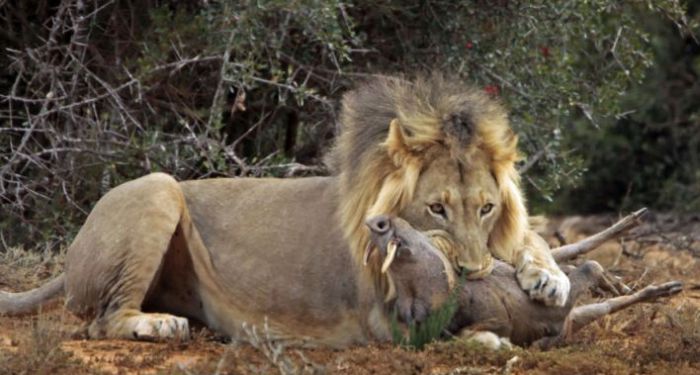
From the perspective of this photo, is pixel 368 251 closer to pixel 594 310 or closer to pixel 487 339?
pixel 487 339

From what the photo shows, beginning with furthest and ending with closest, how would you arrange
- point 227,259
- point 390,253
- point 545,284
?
point 227,259, point 545,284, point 390,253

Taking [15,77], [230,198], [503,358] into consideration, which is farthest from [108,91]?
[503,358]

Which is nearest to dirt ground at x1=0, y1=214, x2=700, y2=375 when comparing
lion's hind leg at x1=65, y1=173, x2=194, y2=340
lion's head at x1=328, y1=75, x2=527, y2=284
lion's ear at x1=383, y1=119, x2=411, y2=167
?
lion's hind leg at x1=65, y1=173, x2=194, y2=340

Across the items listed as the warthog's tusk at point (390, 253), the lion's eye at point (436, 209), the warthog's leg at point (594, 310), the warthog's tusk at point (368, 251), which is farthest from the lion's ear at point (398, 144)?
the warthog's leg at point (594, 310)

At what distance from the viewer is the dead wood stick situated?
19.3 ft

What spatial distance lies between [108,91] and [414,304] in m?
3.31

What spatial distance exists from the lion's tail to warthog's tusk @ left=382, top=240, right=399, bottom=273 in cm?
187

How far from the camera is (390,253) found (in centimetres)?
511

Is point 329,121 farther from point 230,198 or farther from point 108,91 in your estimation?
point 230,198

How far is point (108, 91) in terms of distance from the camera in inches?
316

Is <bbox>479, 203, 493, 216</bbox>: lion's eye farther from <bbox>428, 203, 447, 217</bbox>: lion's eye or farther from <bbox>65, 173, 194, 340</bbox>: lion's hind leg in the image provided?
<bbox>65, 173, 194, 340</bbox>: lion's hind leg

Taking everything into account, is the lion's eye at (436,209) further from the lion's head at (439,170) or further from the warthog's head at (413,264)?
the warthog's head at (413,264)

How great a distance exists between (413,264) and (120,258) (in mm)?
1500

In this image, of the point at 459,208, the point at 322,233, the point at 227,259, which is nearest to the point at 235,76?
the point at 227,259
